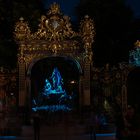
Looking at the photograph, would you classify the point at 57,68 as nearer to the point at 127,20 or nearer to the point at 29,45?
the point at 29,45

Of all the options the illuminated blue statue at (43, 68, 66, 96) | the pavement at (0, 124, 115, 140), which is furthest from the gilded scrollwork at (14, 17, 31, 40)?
the pavement at (0, 124, 115, 140)

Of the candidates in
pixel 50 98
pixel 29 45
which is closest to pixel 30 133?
pixel 50 98

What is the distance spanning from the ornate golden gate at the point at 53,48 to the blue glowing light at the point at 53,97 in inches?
40.8

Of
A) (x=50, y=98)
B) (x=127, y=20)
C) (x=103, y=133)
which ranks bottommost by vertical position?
(x=103, y=133)

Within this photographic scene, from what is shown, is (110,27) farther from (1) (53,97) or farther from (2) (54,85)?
(2) (54,85)

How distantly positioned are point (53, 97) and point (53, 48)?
102 inches

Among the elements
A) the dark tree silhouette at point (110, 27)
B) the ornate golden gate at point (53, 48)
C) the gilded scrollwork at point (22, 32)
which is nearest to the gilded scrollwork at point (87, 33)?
the ornate golden gate at point (53, 48)

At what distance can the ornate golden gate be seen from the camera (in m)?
26.1

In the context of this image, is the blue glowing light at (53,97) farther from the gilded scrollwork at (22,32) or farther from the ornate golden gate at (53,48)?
the gilded scrollwork at (22,32)

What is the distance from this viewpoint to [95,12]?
118ft

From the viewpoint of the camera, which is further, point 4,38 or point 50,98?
point 4,38

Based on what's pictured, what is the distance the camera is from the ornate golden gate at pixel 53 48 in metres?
26.1

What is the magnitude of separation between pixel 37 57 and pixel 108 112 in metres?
4.44

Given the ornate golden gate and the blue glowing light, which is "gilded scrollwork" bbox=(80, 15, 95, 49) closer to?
the ornate golden gate
